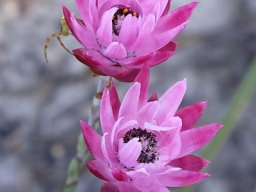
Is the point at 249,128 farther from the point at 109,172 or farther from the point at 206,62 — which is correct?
the point at 109,172

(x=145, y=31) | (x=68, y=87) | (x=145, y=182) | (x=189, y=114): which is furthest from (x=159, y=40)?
(x=68, y=87)

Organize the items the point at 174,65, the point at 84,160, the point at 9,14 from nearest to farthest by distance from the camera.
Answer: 1. the point at 84,160
2. the point at 174,65
3. the point at 9,14

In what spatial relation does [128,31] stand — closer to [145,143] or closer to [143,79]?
[143,79]

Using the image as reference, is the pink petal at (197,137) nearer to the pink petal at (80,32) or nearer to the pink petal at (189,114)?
the pink petal at (189,114)

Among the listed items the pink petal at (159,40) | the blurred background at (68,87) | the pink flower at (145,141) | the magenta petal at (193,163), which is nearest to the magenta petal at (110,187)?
the pink flower at (145,141)

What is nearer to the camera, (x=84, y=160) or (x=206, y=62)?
(x=84, y=160)

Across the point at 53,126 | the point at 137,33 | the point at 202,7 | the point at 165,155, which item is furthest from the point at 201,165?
the point at 202,7
